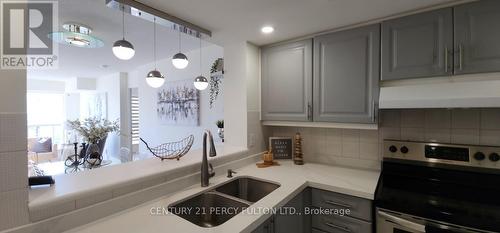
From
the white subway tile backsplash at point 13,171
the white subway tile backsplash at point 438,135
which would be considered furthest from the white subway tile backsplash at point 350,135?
the white subway tile backsplash at point 13,171

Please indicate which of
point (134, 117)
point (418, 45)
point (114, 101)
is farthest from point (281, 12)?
point (114, 101)

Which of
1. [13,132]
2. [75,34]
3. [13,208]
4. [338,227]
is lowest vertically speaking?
[338,227]

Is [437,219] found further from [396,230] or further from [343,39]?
[343,39]

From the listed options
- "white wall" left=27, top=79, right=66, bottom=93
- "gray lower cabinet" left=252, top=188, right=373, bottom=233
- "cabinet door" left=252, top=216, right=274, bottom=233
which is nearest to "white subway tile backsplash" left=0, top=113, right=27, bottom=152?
"cabinet door" left=252, top=216, right=274, bottom=233

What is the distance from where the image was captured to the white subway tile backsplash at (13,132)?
787mm

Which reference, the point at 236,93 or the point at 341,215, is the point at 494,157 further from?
the point at 236,93

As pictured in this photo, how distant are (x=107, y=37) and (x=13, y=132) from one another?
2.25m

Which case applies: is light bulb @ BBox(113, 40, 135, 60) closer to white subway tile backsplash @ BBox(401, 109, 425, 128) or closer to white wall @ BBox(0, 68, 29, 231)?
white wall @ BBox(0, 68, 29, 231)

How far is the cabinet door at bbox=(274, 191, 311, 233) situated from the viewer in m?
1.25

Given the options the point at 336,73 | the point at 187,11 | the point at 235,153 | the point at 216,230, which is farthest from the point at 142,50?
the point at 216,230

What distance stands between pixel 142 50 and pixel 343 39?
2.76m

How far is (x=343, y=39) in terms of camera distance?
168cm

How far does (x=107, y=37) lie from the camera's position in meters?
2.62

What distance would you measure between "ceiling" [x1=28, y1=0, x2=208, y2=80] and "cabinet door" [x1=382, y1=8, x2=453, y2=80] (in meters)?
2.11
